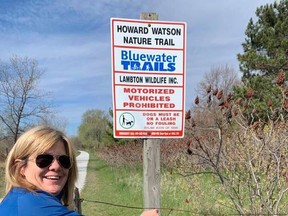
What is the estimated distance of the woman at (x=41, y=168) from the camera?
168 cm

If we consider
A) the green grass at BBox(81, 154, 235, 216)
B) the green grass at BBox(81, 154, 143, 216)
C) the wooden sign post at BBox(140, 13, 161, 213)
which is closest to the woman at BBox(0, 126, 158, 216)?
the wooden sign post at BBox(140, 13, 161, 213)

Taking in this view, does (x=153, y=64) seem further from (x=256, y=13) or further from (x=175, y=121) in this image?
(x=256, y=13)

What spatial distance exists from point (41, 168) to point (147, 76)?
1875mm

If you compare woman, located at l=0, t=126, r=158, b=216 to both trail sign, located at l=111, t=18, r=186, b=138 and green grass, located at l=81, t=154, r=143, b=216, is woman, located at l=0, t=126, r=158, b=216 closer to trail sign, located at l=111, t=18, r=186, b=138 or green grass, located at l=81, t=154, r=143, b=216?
trail sign, located at l=111, t=18, r=186, b=138

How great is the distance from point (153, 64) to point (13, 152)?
6.40 ft

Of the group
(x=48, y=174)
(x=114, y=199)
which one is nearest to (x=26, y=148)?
(x=48, y=174)

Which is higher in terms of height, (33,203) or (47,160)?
(47,160)

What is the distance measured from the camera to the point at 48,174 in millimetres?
1962

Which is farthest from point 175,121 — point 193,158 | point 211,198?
point 193,158

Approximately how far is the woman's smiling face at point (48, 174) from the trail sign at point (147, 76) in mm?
1543

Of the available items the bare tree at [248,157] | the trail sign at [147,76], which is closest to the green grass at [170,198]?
the bare tree at [248,157]

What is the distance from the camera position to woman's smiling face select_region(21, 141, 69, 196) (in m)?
1.89

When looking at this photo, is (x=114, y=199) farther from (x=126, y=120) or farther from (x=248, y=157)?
(x=126, y=120)

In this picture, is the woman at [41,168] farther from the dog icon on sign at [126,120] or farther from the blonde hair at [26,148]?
the dog icon on sign at [126,120]
